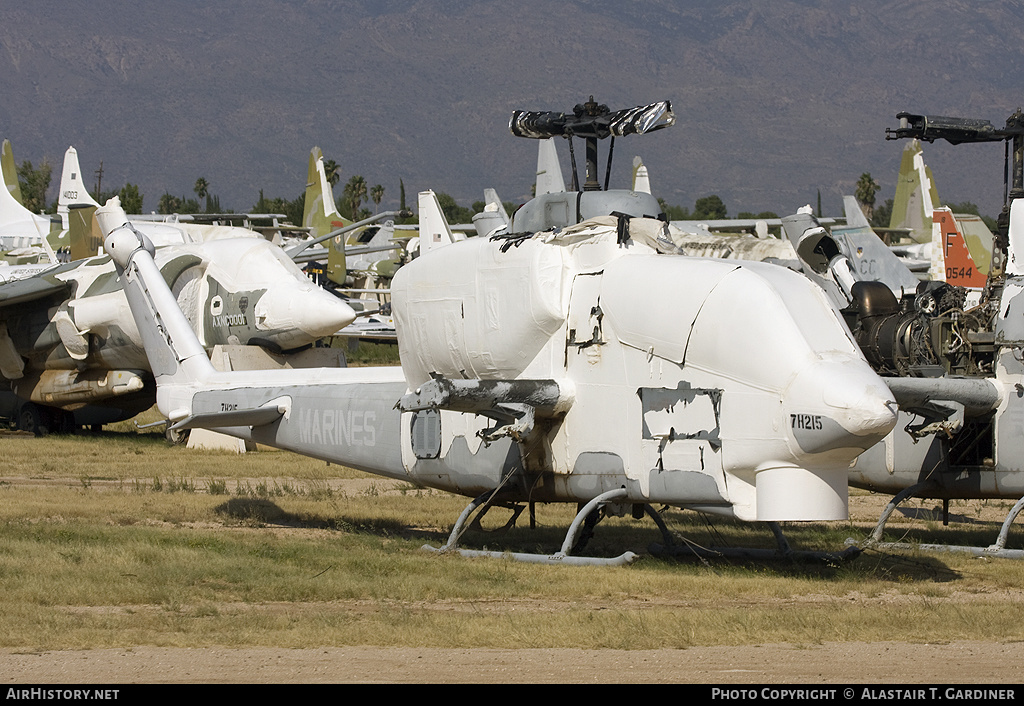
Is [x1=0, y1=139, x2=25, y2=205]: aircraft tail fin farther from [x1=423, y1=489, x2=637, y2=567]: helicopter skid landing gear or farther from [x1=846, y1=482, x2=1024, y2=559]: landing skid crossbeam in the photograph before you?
[x1=846, y1=482, x2=1024, y2=559]: landing skid crossbeam

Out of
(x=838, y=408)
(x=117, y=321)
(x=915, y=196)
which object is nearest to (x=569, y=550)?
(x=838, y=408)

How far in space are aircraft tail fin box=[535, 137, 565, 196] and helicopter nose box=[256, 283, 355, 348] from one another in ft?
19.4

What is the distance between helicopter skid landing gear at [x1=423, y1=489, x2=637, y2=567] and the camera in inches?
403

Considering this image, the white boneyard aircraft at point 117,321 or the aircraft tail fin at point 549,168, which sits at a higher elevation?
the aircraft tail fin at point 549,168

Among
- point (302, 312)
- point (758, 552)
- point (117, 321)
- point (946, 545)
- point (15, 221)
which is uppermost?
point (15, 221)

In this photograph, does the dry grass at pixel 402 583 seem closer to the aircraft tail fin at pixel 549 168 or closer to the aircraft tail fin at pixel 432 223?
the aircraft tail fin at pixel 549 168

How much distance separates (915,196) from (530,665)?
40007 mm

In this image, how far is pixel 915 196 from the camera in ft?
143

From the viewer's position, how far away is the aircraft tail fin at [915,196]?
→ 136 feet

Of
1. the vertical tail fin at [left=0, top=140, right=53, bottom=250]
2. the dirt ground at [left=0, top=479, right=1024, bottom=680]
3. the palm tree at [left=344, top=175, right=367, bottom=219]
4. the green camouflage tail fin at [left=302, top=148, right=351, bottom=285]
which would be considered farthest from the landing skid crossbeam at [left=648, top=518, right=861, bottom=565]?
the palm tree at [left=344, top=175, right=367, bottom=219]

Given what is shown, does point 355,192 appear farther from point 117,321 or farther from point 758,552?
point 758,552

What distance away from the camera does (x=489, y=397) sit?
33.2 ft

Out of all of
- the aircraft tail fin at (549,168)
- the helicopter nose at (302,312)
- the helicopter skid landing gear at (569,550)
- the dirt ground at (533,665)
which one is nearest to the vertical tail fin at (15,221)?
the aircraft tail fin at (549,168)

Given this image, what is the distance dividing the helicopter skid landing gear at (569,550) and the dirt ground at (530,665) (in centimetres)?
280
